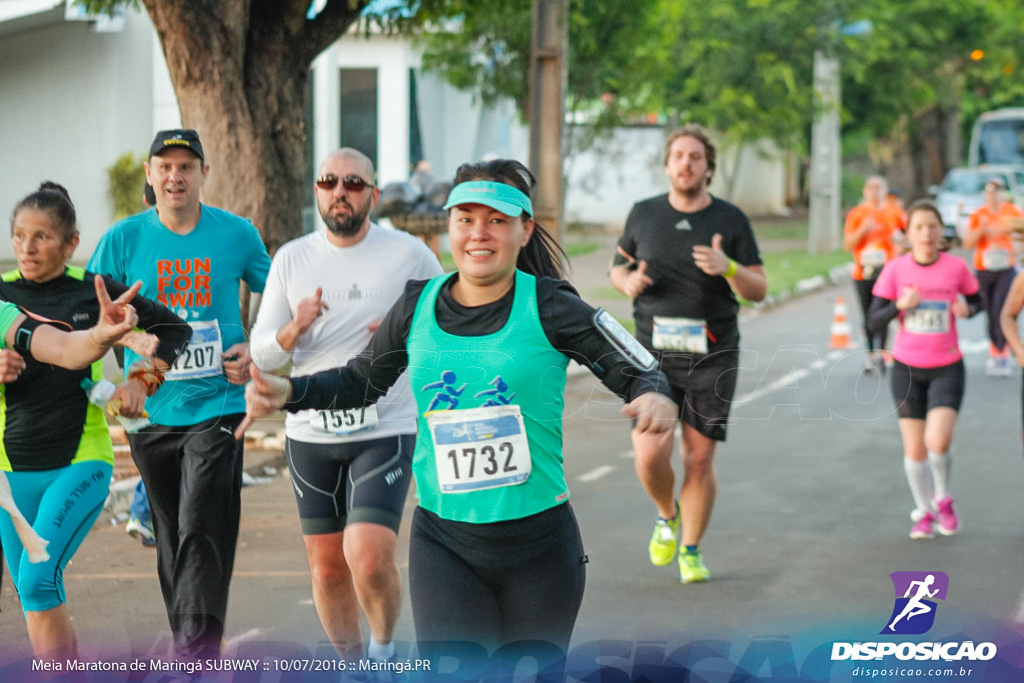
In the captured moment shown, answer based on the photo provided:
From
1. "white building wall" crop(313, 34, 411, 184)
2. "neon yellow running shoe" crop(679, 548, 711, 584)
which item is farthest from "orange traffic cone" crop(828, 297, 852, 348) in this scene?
"white building wall" crop(313, 34, 411, 184)

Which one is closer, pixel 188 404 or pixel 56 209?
pixel 56 209

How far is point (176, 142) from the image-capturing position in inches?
210

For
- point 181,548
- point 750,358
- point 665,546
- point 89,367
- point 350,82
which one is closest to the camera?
point 89,367

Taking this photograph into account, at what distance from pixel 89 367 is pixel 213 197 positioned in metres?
6.03

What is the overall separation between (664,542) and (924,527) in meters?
1.67

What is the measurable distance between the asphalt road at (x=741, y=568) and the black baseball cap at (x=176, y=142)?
5.95 ft

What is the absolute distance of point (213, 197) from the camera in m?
10.6

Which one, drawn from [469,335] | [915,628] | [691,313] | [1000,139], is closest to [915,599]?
[915,628]

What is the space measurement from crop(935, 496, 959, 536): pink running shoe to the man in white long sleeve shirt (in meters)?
3.79

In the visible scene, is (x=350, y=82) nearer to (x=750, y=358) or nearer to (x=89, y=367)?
(x=750, y=358)

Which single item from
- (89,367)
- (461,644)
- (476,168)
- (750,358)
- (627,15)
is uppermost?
(627,15)

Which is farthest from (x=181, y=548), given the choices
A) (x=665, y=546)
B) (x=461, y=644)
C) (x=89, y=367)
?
(x=665, y=546)

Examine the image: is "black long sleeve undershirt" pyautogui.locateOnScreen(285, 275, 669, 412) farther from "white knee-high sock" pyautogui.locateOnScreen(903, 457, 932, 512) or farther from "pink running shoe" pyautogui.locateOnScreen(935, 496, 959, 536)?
"pink running shoe" pyautogui.locateOnScreen(935, 496, 959, 536)

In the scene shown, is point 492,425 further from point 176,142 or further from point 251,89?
point 251,89
